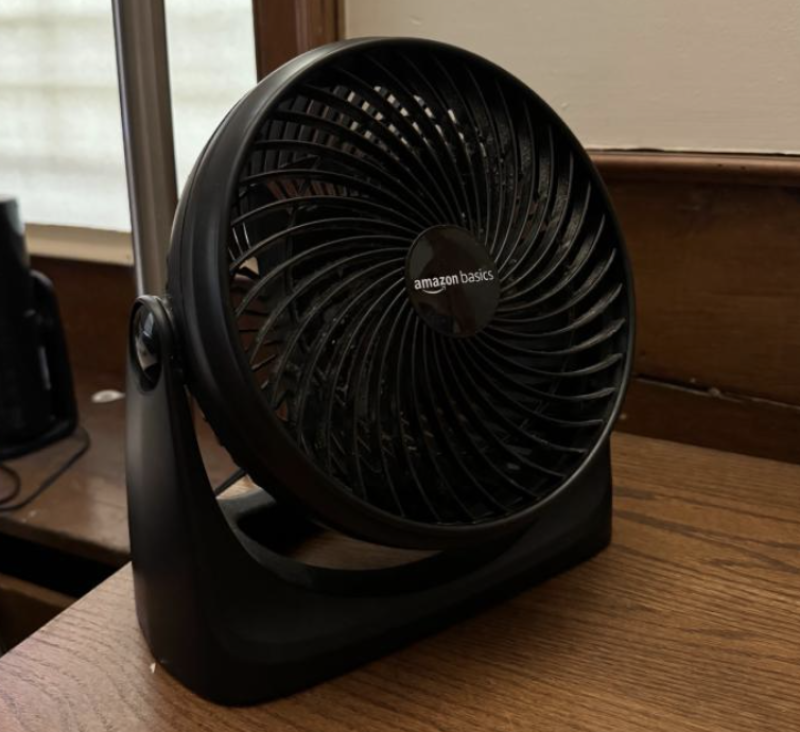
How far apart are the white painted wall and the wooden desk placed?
356 mm

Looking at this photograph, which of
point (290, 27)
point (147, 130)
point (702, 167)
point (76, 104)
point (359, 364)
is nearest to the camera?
point (359, 364)

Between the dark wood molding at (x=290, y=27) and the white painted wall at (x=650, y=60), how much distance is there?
0.06 metres

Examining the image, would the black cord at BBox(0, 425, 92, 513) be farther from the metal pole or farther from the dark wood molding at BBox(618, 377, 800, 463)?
the dark wood molding at BBox(618, 377, 800, 463)

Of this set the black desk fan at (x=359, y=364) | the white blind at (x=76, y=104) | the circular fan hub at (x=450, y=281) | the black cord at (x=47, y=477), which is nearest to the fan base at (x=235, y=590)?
the black desk fan at (x=359, y=364)

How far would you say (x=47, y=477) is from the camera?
0.92 meters

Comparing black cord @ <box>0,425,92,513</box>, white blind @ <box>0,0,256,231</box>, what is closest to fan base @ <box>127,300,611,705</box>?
black cord @ <box>0,425,92,513</box>

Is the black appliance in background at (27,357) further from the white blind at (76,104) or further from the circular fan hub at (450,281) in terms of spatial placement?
the circular fan hub at (450,281)

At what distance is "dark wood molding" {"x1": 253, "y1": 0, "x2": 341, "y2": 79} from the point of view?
0.84m

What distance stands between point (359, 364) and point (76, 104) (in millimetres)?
897

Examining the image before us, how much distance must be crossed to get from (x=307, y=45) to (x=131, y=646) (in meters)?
0.61

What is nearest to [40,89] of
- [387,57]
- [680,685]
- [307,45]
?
[307,45]

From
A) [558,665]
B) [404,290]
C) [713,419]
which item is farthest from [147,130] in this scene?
[713,419]

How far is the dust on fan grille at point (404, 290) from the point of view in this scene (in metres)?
0.42

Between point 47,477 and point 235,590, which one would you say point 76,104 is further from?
point 235,590
